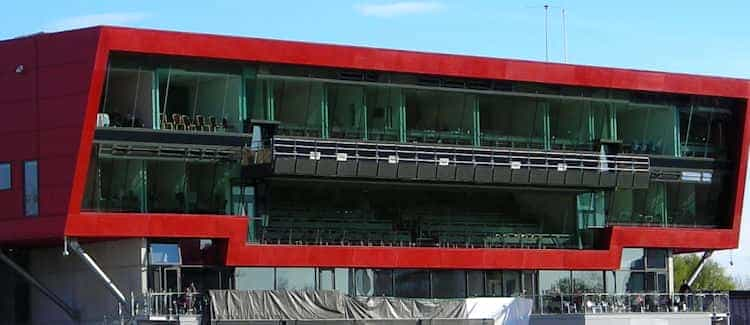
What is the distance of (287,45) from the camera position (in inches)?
2783

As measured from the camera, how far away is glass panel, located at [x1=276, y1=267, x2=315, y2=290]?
236 ft

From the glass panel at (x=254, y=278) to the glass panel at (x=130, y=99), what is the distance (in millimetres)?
7620

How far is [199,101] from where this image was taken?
230 ft

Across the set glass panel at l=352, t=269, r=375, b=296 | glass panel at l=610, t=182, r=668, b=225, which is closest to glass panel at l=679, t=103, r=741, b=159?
glass panel at l=610, t=182, r=668, b=225

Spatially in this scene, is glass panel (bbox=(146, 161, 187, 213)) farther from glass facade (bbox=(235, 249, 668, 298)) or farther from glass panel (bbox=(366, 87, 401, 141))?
glass panel (bbox=(366, 87, 401, 141))

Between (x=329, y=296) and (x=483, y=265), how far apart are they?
27.3ft

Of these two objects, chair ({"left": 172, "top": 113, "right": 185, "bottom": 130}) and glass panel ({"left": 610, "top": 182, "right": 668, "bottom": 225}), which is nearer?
chair ({"left": 172, "top": 113, "right": 185, "bottom": 130})

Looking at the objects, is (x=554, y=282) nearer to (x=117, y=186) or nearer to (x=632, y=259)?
(x=632, y=259)

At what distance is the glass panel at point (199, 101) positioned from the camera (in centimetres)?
6900

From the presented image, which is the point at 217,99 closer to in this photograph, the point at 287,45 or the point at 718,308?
the point at 287,45

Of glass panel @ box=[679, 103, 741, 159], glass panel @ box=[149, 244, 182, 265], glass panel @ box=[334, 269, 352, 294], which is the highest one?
glass panel @ box=[679, 103, 741, 159]

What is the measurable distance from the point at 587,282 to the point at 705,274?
69.2 metres

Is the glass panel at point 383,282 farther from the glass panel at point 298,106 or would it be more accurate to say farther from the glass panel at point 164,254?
the glass panel at point 164,254

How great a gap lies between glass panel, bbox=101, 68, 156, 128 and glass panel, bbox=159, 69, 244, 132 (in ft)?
1.92
